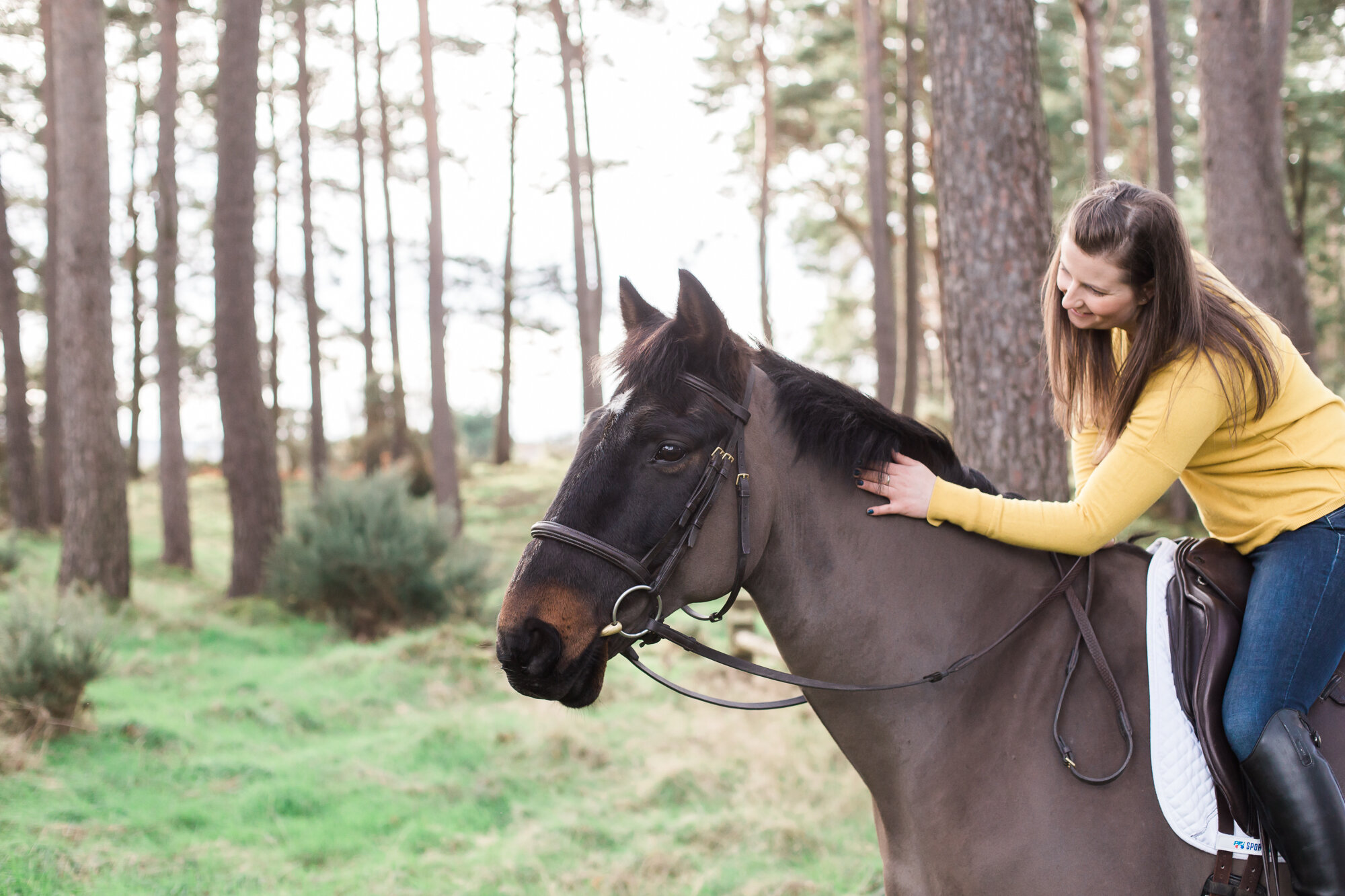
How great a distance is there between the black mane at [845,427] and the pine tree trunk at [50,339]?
47.7 feet

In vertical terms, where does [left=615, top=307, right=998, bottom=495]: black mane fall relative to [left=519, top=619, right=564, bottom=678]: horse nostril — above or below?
above

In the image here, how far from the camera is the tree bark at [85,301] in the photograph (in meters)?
9.15

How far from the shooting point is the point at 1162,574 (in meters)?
2.26

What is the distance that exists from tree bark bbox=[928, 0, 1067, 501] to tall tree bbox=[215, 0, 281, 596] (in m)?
9.30

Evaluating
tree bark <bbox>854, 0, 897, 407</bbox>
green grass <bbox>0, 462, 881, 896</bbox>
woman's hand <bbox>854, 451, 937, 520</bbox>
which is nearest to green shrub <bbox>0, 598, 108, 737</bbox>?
green grass <bbox>0, 462, 881, 896</bbox>

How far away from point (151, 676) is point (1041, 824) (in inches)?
312

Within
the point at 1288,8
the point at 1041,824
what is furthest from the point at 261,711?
the point at 1288,8

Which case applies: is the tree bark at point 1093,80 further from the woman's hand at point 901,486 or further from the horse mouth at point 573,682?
the horse mouth at point 573,682

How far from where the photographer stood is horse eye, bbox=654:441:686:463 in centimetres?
206

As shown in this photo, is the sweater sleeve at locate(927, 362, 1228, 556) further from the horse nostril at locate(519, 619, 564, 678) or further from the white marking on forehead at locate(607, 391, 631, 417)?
the horse nostril at locate(519, 619, 564, 678)

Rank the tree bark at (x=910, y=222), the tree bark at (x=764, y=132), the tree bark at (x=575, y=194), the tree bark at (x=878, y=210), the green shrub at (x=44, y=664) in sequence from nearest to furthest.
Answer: the green shrub at (x=44, y=664) → the tree bark at (x=910, y=222) → the tree bark at (x=878, y=210) → the tree bark at (x=575, y=194) → the tree bark at (x=764, y=132)

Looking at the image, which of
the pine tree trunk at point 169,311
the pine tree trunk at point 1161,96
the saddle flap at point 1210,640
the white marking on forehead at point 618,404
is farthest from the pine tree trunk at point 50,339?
the pine tree trunk at point 1161,96

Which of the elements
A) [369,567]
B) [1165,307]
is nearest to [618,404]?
[1165,307]

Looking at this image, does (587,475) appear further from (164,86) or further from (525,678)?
(164,86)
